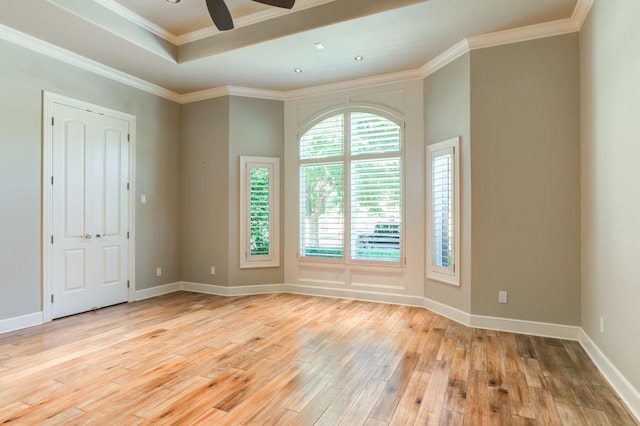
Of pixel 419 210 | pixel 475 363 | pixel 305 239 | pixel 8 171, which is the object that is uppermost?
pixel 8 171

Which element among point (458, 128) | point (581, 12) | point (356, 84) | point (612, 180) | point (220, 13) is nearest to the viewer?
point (612, 180)

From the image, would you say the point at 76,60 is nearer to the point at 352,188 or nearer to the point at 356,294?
the point at 352,188

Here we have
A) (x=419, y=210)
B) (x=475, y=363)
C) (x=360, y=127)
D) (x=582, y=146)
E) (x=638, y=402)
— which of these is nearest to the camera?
(x=638, y=402)

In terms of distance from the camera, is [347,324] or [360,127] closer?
[347,324]

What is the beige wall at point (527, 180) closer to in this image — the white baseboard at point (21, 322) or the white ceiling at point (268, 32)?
the white ceiling at point (268, 32)

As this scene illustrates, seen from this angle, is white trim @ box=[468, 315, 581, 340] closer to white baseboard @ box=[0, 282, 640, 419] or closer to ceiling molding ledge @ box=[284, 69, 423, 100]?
white baseboard @ box=[0, 282, 640, 419]

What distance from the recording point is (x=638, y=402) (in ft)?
7.36

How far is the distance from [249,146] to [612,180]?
4.50 m

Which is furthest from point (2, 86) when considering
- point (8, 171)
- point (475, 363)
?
point (475, 363)

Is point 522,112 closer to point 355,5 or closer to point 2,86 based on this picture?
point 355,5

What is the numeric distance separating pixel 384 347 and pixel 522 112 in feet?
9.35

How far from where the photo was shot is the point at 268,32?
402cm

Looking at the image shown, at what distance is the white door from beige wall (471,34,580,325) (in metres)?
4.67

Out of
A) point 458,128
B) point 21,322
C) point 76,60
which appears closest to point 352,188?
point 458,128
